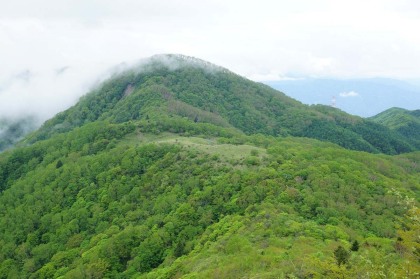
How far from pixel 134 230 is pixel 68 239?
26.5m

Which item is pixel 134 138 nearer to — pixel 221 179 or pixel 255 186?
pixel 221 179

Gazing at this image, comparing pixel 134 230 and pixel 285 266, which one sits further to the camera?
pixel 134 230

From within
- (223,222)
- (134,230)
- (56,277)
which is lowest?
(56,277)

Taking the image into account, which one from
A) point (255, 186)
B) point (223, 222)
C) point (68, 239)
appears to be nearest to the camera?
point (223, 222)

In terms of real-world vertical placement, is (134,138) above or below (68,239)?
above

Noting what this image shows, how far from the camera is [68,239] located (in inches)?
4075

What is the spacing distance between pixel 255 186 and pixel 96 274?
39.0m

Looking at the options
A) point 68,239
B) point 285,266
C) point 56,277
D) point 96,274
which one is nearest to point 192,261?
point 285,266

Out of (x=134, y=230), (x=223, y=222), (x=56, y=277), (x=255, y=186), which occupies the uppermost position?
(x=255, y=186)

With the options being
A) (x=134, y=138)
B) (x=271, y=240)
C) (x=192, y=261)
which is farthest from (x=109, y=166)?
(x=271, y=240)

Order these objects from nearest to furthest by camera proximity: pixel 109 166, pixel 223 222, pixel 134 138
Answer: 1. pixel 223 222
2. pixel 109 166
3. pixel 134 138

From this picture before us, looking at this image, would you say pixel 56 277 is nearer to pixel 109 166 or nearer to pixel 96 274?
pixel 96 274

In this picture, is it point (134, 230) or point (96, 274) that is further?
point (134, 230)

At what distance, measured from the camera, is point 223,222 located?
7819cm
